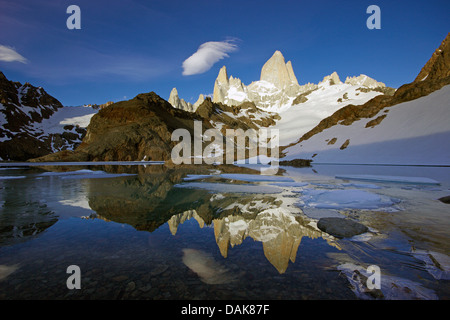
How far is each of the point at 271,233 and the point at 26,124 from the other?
193 metres

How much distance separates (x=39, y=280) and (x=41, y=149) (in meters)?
160

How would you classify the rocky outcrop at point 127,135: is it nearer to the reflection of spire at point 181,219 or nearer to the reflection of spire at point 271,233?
the reflection of spire at point 181,219

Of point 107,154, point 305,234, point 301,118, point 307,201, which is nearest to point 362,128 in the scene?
point 307,201

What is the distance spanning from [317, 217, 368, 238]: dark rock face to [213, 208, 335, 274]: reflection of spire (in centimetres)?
33

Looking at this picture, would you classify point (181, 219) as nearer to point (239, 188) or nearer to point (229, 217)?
point (229, 217)

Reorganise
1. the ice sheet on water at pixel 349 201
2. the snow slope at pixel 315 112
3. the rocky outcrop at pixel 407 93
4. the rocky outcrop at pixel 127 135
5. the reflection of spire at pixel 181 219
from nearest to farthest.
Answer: the reflection of spire at pixel 181 219
the ice sheet on water at pixel 349 201
the rocky outcrop at pixel 407 93
the rocky outcrop at pixel 127 135
the snow slope at pixel 315 112

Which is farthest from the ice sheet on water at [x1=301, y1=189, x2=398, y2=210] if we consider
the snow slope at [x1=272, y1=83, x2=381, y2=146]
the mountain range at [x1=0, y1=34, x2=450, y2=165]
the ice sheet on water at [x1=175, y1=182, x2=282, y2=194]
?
the snow slope at [x1=272, y1=83, x2=381, y2=146]

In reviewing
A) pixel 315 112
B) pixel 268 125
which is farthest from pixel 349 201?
pixel 315 112

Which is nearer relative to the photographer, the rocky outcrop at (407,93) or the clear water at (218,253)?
the clear water at (218,253)

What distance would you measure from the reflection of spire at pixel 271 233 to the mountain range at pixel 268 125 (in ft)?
133

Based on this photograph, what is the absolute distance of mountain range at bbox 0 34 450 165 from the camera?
44844 mm

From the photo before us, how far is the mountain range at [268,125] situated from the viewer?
4484 centimetres

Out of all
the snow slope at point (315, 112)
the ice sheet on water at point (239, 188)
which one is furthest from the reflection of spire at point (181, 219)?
the snow slope at point (315, 112)

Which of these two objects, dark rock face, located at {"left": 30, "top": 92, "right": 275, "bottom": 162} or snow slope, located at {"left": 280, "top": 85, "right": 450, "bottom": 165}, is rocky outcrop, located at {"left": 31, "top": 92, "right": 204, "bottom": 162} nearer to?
dark rock face, located at {"left": 30, "top": 92, "right": 275, "bottom": 162}
